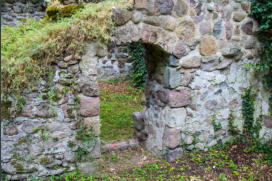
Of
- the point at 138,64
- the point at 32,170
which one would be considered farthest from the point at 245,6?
the point at 138,64

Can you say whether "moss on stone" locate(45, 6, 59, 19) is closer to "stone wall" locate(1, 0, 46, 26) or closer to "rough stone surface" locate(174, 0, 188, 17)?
"rough stone surface" locate(174, 0, 188, 17)

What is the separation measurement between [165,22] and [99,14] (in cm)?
88

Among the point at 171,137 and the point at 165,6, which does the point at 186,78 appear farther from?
the point at 165,6

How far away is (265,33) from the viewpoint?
13.0ft

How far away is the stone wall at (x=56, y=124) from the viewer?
2.90 m

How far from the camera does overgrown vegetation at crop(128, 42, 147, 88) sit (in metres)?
7.95

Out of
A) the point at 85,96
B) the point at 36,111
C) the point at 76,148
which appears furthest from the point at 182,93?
the point at 36,111

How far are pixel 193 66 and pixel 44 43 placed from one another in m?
2.03

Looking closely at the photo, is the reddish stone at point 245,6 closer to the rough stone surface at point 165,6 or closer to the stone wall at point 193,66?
the stone wall at point 193,66

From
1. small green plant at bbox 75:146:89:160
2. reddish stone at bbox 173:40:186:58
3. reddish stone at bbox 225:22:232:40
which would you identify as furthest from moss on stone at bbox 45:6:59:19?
reddish stone at bbox 225:22:232:40

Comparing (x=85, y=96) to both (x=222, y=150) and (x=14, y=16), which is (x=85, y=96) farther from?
(x=14, y=16)

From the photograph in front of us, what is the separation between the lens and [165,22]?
10.9 feet

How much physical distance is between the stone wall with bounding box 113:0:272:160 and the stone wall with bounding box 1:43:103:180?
2.41 ft

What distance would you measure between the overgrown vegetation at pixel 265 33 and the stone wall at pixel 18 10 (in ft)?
20.5
